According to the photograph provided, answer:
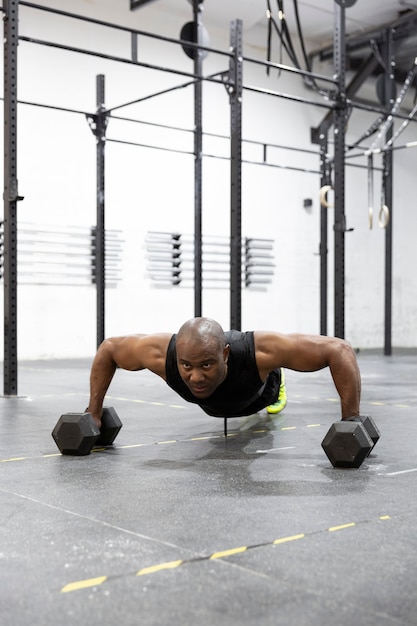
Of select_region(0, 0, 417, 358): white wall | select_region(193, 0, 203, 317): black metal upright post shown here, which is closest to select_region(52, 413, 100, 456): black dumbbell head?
select_region(193, 0, 203, 317): black metal upright post

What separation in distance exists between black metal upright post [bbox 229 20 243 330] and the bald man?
9.99ft

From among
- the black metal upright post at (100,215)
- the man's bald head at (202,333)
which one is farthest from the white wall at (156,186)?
the man's bald head at (202,333)

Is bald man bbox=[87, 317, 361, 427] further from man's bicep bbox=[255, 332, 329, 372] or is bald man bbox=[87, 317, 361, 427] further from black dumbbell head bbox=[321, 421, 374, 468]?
black dumbbell head bbox=[321, 421, 374, 468]

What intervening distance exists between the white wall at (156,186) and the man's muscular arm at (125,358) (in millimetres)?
6636

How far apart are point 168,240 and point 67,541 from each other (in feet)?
29.5

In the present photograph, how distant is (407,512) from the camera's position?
213 cm

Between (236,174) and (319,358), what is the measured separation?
3.50 meters

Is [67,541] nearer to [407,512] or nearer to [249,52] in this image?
[407,512]

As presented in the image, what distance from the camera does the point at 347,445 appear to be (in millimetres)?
2770

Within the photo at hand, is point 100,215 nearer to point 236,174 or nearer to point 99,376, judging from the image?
point 236,174

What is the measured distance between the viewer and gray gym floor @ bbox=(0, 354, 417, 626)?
56.2 inches

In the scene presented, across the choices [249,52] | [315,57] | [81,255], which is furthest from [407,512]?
[315,57]

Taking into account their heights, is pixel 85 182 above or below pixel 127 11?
below

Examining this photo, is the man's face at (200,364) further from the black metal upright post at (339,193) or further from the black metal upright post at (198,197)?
the black metal upright post at (198,197)
